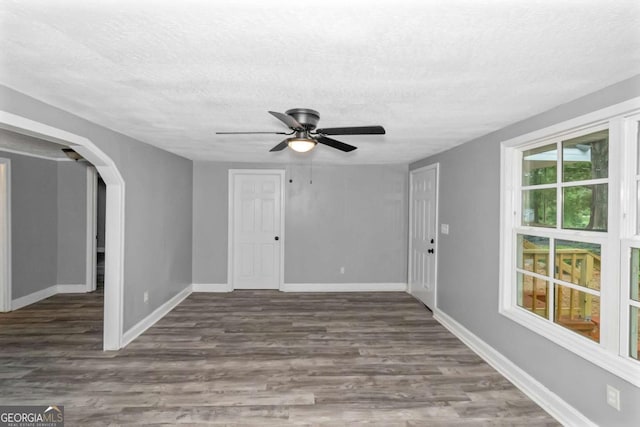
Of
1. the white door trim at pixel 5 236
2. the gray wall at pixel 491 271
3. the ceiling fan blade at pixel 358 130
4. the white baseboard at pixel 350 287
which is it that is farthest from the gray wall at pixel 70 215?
the gray wall at pixel 491 271

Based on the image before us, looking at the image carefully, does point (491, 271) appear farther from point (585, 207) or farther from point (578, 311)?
point (585, 207)

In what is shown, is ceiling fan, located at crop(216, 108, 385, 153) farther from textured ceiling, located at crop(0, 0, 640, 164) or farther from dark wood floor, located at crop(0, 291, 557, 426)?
dark wood floor, located at crop(0, 291, 557, 426)

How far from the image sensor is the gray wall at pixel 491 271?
6.84 ft

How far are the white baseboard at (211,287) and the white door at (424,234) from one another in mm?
3194

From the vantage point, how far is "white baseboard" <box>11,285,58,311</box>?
4.61 metres

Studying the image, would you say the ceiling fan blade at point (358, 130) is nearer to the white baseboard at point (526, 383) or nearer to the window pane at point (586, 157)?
the window pane at point (586, 157)

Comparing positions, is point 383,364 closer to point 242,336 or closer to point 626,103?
point 242,336

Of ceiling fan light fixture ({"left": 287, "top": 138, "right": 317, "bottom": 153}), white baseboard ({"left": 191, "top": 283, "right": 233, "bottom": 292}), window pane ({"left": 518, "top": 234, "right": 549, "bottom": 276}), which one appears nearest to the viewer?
ceiling fan light fixture ({"left": 287, "top": 138, "right": 317, "bottom": 153})

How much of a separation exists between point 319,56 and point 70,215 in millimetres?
5606

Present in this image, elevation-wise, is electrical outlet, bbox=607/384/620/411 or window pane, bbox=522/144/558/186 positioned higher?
window pane, bbox=522/144/558/186

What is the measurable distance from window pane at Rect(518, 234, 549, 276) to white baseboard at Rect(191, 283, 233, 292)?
4463mm

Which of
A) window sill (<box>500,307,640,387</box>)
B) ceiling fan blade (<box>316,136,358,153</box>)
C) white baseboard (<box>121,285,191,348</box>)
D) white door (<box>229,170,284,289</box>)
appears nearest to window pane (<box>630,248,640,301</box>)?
window sill (<box>500,307,640,387</box>)

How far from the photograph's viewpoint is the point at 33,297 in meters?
4.91

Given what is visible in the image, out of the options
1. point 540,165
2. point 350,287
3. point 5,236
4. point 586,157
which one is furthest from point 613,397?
point 5,236
